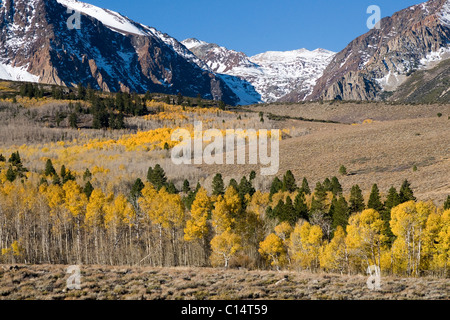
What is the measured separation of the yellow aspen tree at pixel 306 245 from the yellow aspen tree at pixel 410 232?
9072 millimetres

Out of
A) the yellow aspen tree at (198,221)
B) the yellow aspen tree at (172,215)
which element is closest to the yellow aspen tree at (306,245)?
the yellow aspen tree at (198,221)

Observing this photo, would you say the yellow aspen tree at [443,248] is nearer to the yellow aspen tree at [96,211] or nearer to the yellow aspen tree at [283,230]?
the yellow aspen tree at [283,230]

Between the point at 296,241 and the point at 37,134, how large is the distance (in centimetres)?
14429

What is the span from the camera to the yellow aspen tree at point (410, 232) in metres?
36.9

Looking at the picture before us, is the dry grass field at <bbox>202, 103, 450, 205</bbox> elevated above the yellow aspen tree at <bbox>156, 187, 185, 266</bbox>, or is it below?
above

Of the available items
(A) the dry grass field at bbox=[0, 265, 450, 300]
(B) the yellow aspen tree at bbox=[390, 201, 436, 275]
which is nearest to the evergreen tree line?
(B) the yellow aspen tree at bbox=[390, 201, 436, 275]

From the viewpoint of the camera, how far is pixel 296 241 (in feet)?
151

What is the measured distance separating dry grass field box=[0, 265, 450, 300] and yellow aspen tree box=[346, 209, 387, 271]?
45.4 feet

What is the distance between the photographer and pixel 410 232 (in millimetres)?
37938

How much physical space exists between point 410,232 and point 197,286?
987 inches

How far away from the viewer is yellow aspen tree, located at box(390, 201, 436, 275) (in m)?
36.9

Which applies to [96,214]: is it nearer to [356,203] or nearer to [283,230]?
[283,230]

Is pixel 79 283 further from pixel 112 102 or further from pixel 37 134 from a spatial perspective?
pixel 112 102

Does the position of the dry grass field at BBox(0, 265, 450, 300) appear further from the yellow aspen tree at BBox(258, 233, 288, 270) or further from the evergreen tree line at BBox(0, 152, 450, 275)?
the yellow aspen tree at BBox(258, 233, 288, 270)
